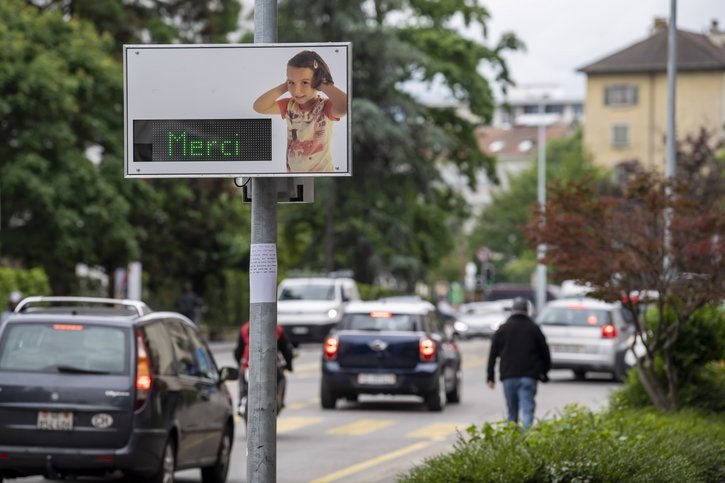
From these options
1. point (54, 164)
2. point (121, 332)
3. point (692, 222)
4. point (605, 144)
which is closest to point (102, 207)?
point (54, 164)

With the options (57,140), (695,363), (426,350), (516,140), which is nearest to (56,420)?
(695,363)

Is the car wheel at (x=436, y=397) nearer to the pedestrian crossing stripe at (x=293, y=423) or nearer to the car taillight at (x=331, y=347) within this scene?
the car taillight at (x=331, y=347)

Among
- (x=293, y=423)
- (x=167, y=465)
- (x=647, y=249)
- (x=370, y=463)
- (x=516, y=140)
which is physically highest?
(x=516, y=140)

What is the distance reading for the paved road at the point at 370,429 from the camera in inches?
642

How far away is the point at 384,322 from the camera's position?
24.8 m

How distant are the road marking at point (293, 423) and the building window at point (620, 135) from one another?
8041 centimetres

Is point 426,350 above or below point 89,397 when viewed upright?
below

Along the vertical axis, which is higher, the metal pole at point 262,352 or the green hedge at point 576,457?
the metal pole at point 262,352

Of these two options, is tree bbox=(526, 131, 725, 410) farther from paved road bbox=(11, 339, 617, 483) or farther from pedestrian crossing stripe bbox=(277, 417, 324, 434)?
Answer: pedestrian crossing stripe bbox=(277, 417, 324, 434)

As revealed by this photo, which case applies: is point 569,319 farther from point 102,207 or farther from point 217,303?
point 217,303

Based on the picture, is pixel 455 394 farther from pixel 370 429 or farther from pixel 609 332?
pixel 609 332

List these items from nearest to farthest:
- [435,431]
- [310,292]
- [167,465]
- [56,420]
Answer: [56,420], [167,465], [435,431], [310,292]

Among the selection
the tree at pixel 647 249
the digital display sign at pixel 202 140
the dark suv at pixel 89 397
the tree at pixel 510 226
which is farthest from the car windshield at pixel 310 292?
the tree at pixel 510 226

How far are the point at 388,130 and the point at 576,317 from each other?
2362 centimetres
